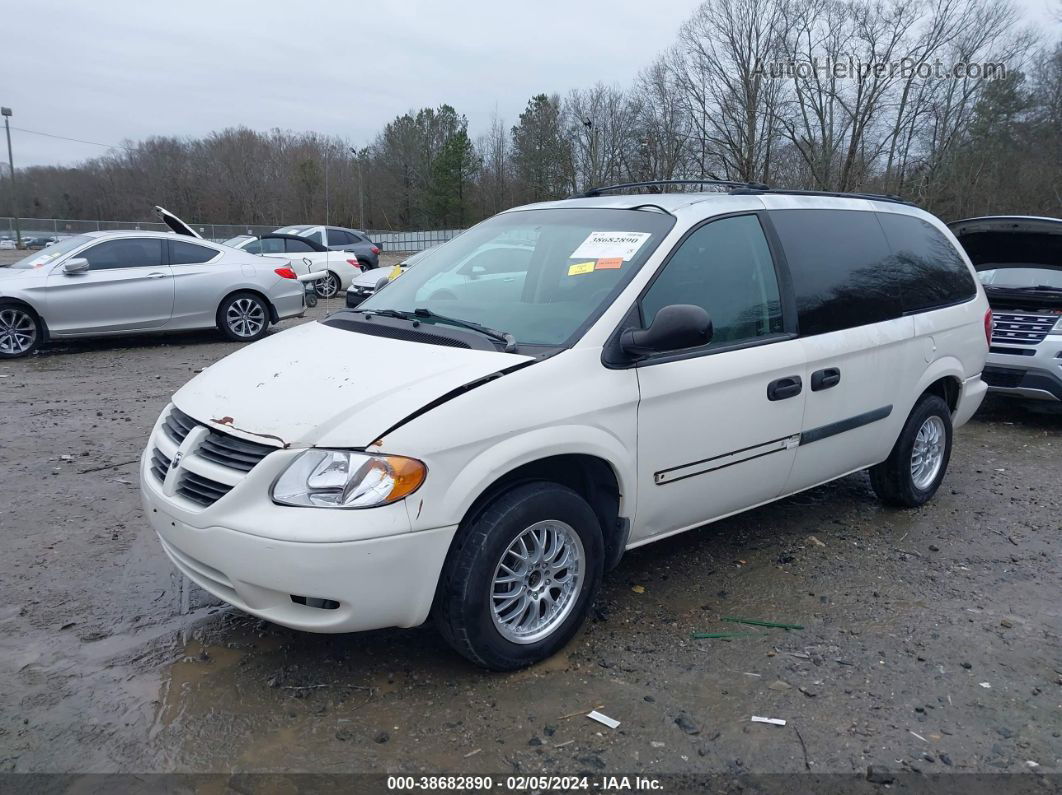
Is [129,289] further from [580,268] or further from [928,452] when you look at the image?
[928,452]

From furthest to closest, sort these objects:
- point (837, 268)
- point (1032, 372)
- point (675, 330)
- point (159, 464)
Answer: point (1032, 372) < point (837, 268) < point (159, 464) < point (675, 330)

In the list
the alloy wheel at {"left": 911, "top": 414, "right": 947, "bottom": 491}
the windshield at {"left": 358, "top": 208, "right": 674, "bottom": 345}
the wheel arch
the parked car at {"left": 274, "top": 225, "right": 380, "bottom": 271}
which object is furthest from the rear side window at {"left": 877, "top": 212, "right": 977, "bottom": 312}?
the parked car at {"left": 274, "top": 225, "right": 380, "bottom": 271}

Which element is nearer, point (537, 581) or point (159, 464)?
point (537, 581)

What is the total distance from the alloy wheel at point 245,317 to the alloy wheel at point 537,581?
30.5 feet

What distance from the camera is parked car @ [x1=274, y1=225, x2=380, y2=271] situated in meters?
20.2

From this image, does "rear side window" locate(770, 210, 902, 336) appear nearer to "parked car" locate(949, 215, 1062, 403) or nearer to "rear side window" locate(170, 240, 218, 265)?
"parked car" locate(949, 215, 1062, 403)

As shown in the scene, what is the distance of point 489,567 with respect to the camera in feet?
9.48

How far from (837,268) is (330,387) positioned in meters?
2.81

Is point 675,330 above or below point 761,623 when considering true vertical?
above

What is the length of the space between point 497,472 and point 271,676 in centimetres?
125

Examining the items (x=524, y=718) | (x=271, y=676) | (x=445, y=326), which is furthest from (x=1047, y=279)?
(x=271, y=676)

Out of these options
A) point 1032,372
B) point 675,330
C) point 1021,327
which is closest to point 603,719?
point 675,330

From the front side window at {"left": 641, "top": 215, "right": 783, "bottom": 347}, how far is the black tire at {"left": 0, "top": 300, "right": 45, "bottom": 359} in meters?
9.26

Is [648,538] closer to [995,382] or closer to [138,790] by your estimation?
[138,790]
